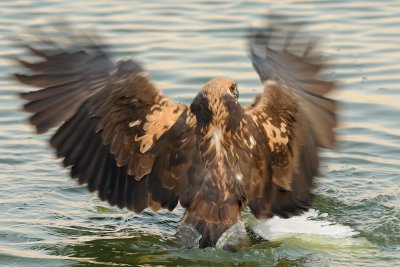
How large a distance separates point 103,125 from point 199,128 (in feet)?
2.40

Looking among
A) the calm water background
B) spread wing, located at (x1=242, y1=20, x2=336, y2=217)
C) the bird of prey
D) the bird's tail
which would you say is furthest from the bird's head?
the calm water background

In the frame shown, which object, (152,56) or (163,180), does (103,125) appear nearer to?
(163,180)

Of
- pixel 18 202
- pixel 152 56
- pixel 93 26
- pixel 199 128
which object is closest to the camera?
pixel 199 128

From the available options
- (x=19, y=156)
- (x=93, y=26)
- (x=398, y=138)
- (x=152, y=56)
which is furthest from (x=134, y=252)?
(x=93, y=26)

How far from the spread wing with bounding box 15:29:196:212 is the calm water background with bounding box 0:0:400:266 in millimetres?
497

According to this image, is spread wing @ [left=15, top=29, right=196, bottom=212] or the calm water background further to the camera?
the calm water background

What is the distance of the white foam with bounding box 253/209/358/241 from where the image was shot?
7.99m

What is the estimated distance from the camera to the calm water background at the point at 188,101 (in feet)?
25.2

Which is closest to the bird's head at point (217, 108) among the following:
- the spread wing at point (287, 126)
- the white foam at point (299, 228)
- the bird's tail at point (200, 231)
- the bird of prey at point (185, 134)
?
the bird of prey at point (185, 134)

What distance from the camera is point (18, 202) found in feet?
28.5

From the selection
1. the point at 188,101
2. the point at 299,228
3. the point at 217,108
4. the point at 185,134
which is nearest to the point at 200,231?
the point at 185,134

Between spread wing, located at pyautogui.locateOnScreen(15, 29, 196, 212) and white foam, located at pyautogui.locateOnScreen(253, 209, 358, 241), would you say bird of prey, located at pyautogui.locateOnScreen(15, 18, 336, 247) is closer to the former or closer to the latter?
spread wing, located at pyautogui.locateOnScreen(15, 29, 196, 212)

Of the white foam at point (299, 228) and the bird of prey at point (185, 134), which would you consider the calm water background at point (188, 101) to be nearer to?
the white foam at point (299, 228)

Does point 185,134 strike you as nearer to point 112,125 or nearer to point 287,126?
point 112,125
